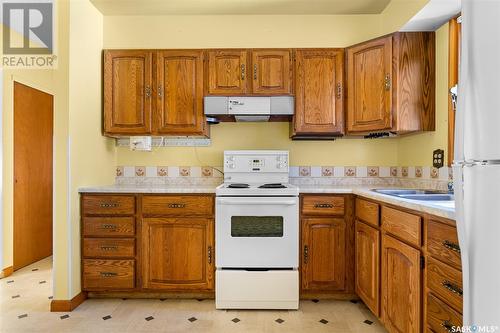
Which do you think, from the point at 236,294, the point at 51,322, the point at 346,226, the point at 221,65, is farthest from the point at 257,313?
the point at 221,65

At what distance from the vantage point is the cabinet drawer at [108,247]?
238 centimetres

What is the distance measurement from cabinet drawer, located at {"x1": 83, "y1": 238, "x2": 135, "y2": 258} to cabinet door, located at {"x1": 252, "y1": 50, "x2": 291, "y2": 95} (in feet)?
5.18

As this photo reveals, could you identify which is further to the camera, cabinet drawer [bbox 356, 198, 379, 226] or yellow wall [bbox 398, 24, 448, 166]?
yellow wall [bbox 398, 24, 448, 166]

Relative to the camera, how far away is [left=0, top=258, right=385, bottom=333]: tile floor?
2031mm

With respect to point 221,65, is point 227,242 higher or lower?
lower

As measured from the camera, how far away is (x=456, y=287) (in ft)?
3.96

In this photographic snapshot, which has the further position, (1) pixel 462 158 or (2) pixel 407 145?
(2) pixel 407 145

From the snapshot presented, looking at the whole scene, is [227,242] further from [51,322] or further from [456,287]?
[456,287]

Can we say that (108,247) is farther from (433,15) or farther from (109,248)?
(433,15)

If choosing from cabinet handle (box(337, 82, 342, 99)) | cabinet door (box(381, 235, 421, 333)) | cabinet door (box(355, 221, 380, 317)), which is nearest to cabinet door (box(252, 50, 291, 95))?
cabinet handle (box(337, 82, 342, 99))

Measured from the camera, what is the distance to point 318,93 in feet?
8.52

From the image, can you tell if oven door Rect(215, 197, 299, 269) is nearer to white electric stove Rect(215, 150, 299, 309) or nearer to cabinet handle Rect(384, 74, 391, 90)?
white electric stove Rect(215, 150, 299, 309)

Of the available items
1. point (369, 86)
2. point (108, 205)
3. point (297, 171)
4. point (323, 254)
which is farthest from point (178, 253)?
point (369, 86)

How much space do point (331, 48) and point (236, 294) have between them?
6.87ft
